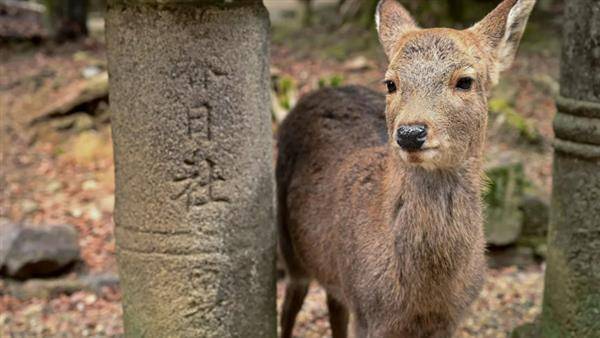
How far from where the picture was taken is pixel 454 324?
422 centimetres

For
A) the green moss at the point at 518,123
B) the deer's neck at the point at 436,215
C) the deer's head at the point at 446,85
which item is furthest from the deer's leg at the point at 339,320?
the green moss at the point at 518,123

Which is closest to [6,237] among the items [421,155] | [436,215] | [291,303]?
[291,303]

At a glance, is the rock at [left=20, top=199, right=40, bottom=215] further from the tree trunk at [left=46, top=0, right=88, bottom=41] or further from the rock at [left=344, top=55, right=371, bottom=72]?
the tree trunk at [left=46, top=0, right=88, bottom=41]

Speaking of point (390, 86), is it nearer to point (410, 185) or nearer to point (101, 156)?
point (410, 185)

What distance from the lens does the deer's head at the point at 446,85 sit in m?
3.56

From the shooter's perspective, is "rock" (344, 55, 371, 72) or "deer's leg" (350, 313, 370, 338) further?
"rock" (344, 55, 371, 72)

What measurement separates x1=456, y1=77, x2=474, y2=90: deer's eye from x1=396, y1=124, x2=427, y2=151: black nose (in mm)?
344

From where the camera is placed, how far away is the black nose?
3.50m

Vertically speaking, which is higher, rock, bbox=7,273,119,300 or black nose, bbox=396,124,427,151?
black nose, bbox=396,124,427,151

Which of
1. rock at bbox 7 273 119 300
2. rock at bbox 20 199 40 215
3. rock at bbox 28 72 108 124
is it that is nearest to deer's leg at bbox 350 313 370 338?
rock at bbox 7 273 119 300

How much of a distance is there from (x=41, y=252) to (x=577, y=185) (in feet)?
13.4

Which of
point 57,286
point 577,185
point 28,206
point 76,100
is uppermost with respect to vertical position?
point 577,185

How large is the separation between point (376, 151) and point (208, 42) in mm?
1109

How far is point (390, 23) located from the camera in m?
4.35
